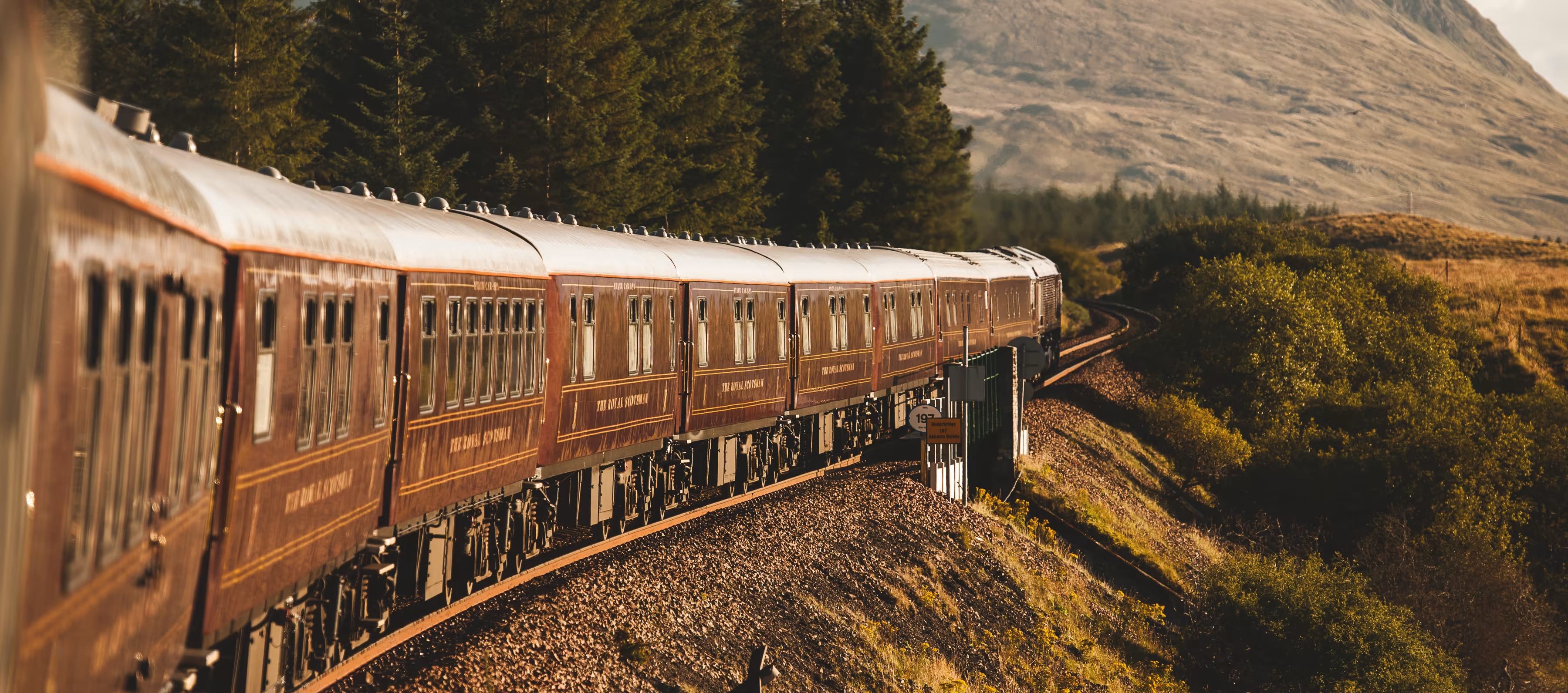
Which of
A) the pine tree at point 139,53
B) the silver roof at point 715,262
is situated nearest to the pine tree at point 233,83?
the pine tree at point 139,53

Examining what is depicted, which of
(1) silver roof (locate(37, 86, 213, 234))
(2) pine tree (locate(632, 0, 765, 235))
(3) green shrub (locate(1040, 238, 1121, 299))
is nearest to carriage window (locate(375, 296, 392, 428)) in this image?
(1) silver roof (locate(37, 86, 213, 234))

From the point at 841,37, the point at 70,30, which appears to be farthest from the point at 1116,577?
the point at 841,37

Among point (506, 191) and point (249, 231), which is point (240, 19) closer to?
point (506, 191)

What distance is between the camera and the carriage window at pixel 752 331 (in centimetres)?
1988

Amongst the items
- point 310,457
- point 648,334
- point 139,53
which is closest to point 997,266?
point 648,334

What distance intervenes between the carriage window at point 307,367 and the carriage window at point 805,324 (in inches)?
554

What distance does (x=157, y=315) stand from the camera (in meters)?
4.91

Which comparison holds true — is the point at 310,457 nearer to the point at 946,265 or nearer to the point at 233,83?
the point at 946,265

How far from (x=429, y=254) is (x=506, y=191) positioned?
98.8ft

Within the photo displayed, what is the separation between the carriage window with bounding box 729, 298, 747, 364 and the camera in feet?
63.7

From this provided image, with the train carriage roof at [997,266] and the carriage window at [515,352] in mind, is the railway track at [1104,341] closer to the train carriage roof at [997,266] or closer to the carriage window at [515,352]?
the train carriage roof at [997,266]

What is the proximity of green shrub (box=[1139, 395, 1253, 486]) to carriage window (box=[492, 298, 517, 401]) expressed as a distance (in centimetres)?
3142

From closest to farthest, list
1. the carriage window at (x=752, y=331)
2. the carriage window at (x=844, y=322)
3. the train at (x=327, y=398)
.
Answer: the train at (x=327, y=398) < the carriage window at (x=752, y=331) < the carriage window at (x=844, y=322)

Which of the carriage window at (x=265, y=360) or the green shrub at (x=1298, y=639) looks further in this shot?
the green shrub at (x=1298, y=639)
